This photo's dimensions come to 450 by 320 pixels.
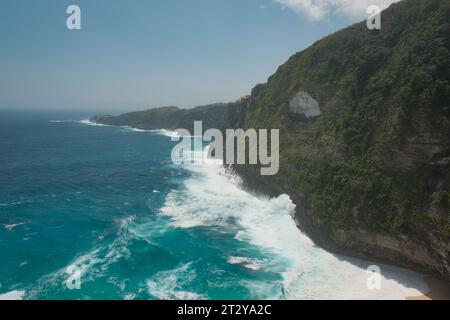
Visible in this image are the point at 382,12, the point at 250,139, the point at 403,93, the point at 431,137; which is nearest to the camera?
the point at 431,137

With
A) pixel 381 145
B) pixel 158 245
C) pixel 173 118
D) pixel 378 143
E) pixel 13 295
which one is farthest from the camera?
pixel 173 118

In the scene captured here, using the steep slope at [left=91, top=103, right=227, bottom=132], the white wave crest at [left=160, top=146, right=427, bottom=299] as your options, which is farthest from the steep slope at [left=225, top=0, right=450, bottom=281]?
the steep slope at [left=91, top=103, right=227, bottom=132]

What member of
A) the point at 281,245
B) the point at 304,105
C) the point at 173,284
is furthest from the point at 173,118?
the point at 173,284

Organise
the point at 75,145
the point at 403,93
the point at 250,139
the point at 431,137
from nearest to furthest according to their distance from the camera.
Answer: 1. the point at 431,137
2. the point at 403,93
3. the point at 250,139
4. the point at 75,145

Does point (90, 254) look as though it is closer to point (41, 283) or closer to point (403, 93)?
point (41, 283)

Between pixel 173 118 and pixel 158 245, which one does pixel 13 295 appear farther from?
pixel 173 118

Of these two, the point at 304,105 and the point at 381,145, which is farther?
the point at 304,105

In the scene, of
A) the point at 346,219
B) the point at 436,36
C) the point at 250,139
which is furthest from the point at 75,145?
the point at 436,36
